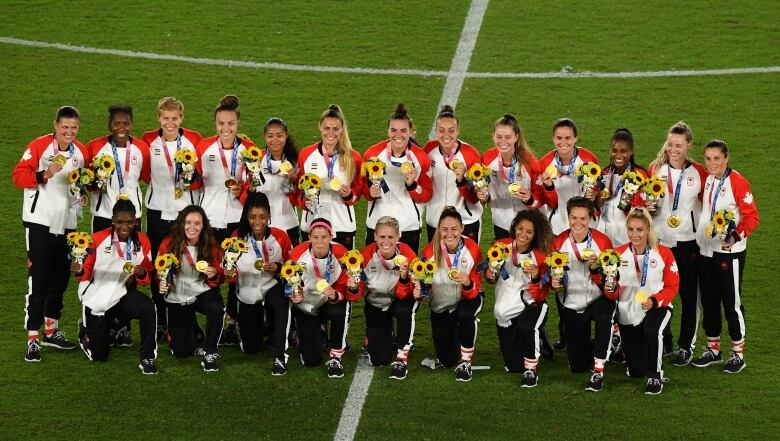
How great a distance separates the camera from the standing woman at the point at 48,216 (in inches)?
464

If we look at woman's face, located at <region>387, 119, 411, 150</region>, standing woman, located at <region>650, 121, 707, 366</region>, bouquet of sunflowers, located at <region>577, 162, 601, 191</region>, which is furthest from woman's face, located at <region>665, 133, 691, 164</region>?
woman's face, located at <region>387, 119, 411, 150</region>

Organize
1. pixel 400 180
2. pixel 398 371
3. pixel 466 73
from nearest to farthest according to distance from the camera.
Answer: pixel 398 371, pixel 400 180, pixel 466 73

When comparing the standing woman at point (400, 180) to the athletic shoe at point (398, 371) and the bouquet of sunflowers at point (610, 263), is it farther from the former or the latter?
the bouquet of sunflowers at point (610, 263)

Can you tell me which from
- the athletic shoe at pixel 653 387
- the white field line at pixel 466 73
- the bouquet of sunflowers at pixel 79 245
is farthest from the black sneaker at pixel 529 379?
the white field line at pixel 466 73

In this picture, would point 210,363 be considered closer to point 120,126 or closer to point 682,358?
point 120,126

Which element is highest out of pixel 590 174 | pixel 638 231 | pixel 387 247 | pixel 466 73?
pixel 466 73

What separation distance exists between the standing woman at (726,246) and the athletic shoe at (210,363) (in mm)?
3823

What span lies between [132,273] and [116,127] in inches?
50.8

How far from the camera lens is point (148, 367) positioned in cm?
1141

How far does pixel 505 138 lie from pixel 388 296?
159 centimetres

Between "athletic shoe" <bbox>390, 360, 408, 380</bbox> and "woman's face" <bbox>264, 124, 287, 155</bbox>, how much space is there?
2.00 m

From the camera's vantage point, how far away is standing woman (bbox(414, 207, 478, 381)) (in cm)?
1134

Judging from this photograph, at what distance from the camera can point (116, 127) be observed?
12.0 meters

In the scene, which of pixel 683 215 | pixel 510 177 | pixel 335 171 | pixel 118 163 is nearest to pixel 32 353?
pixel 118 163
